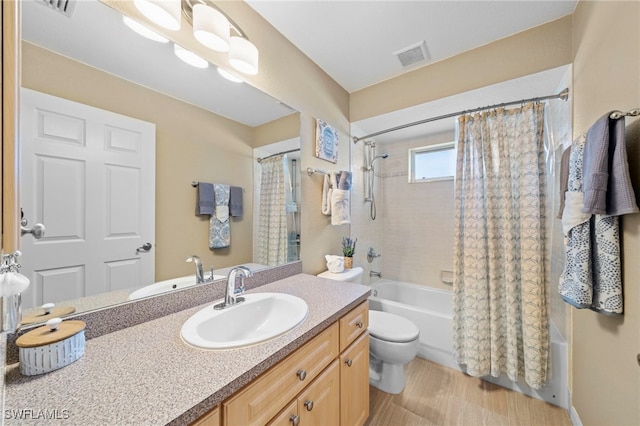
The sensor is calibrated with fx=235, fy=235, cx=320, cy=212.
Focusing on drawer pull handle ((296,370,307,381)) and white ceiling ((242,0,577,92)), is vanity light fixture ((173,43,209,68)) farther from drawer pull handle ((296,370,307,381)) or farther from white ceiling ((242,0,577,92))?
drawer pull handle ((296,370,307,381))

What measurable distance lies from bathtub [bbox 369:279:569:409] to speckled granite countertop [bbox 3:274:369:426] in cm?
146

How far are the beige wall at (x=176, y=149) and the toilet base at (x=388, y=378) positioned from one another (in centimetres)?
127

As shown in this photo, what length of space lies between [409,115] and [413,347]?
1946 millimetres

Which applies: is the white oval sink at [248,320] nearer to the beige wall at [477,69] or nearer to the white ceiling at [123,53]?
the white ceiling at [123,53]

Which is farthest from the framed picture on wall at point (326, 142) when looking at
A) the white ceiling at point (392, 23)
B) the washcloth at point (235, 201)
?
the washcloth at point (235, 201)

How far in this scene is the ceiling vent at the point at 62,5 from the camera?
0.80m

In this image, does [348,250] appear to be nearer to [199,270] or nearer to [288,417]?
[199,270]

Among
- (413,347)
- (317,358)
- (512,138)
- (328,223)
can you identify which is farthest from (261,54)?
(413,347)

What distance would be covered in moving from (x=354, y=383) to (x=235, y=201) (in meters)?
1.17

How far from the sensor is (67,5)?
833 mm

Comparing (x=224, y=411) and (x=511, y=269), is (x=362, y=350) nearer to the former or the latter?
(x=224, y=411)

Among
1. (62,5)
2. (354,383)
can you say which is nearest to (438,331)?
(354,383)

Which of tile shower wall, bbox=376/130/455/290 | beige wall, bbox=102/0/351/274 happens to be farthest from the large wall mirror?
tile shower wall, bbox=376/130/455/290

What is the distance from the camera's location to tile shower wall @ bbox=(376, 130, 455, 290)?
262 cm
